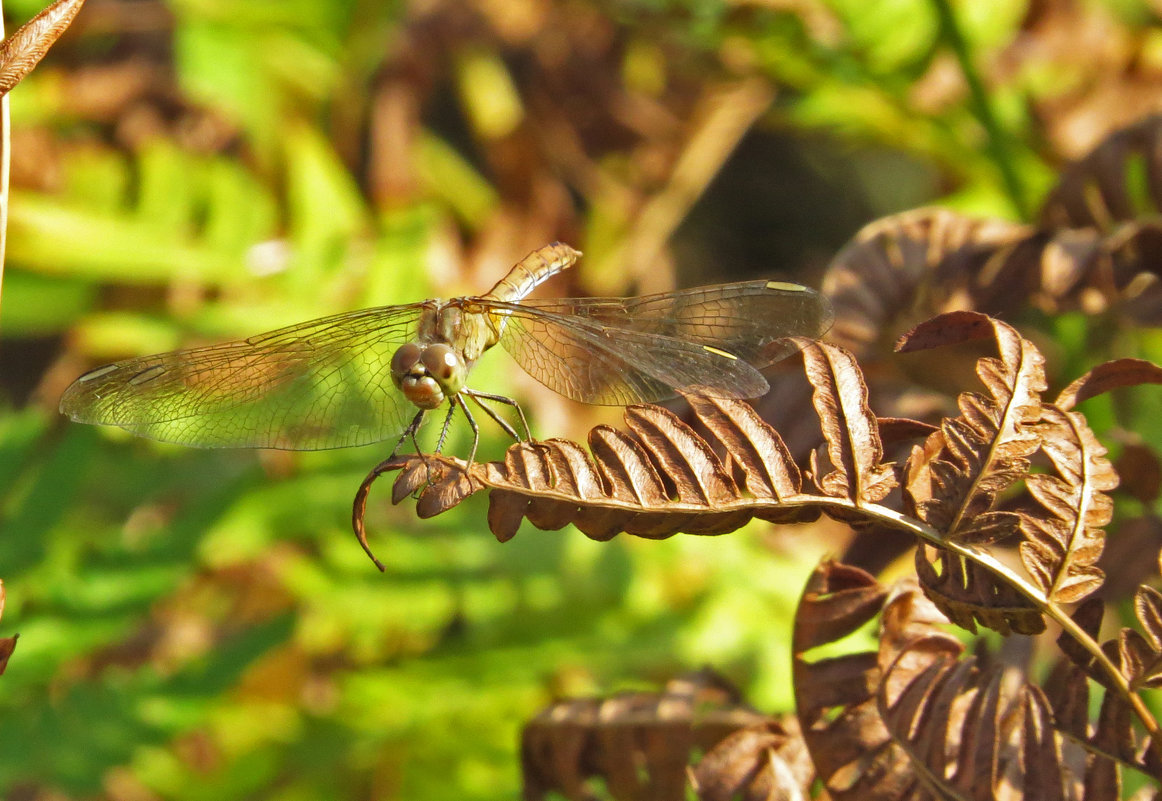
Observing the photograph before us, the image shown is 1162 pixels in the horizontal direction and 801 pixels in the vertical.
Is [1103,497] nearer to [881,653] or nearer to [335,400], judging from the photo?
[881,653]

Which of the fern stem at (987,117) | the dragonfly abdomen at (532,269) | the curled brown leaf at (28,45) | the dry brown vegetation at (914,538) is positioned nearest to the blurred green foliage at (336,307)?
the fern stem at (987,117)

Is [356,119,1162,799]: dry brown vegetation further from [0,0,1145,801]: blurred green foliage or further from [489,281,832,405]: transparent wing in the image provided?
[0,0,1145,801]: blurred green foliage

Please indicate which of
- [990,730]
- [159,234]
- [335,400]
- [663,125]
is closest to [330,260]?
[159,234]

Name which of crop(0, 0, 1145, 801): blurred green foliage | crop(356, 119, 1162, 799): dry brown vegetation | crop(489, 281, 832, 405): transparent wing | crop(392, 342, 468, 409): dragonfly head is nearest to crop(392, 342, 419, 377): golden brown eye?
crop(392, 342, 468, 409): dragonfly head

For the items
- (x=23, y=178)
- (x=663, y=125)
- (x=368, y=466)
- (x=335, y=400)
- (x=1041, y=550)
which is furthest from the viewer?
(x=663, y=125)

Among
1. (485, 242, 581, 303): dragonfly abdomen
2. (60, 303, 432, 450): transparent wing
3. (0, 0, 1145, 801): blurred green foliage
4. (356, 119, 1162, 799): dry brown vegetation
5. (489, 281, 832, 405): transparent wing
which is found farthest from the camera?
(0, 0, 1145, 801): blurred green foliage

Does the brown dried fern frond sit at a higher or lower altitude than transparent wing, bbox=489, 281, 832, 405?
lower
